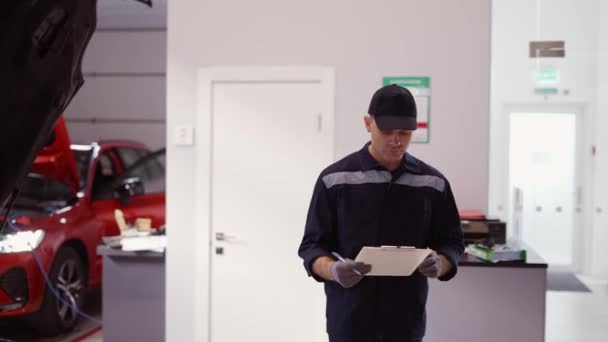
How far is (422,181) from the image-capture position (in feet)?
7.53

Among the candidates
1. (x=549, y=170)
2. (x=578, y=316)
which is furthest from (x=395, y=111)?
(x=549, y=170)

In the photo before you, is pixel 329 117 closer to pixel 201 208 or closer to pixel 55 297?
pixel 201 208

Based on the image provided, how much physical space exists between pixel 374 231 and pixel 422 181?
11.1 inches

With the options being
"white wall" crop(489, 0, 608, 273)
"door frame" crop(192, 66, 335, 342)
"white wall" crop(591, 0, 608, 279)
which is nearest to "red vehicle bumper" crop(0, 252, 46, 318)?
"door frame" crop(192, 66, 335, 342)

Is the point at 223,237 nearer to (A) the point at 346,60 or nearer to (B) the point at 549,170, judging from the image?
(A) the point at 346,60

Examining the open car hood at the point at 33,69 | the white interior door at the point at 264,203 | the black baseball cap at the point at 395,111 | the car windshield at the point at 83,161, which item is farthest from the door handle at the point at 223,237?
the open car hood at the point at 33,69

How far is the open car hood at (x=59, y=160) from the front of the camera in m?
4.81

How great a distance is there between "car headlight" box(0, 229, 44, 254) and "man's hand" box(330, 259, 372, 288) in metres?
3.19

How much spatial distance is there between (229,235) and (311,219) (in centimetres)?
177

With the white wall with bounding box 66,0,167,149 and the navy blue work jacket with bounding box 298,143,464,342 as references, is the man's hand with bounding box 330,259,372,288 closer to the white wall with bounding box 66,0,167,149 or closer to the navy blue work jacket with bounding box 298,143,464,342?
the navy blue work jacket with bounding box 298,143,464,342

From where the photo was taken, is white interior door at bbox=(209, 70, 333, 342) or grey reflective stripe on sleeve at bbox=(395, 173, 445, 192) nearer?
grey reflective stripe on sleeve at bbox=(395, 173, 445, 192)

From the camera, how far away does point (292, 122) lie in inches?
152

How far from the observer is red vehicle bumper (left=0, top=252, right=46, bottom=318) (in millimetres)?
4219

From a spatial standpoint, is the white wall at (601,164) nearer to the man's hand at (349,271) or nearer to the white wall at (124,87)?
the white wall at (124,87)
